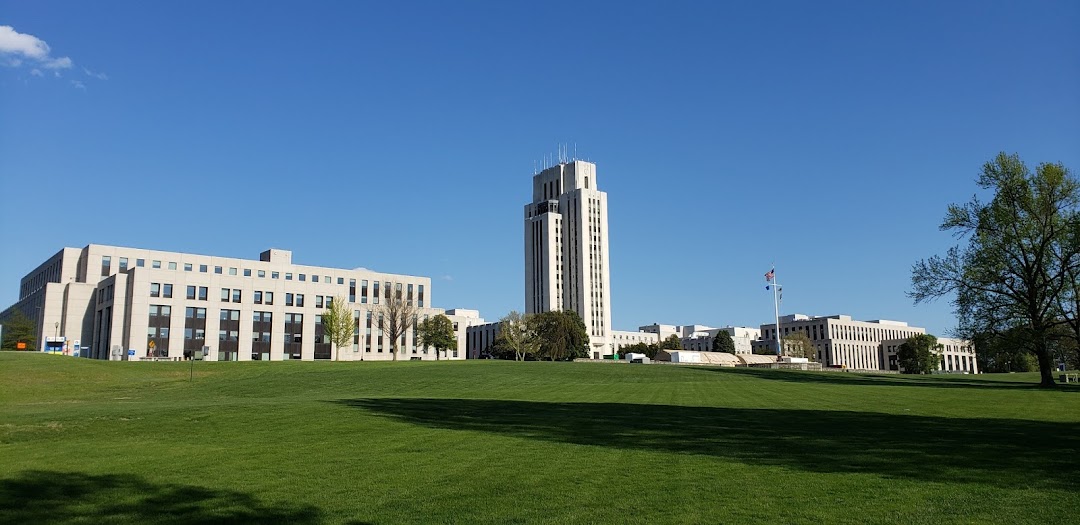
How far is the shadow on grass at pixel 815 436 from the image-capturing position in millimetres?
12820

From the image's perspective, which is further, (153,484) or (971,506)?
(153,484)

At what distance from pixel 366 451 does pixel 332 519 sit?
6.03 m

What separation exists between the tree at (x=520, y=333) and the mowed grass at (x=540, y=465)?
113 metres

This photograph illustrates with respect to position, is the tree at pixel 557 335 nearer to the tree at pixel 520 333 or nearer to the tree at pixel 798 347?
the tree at pixel 520 333

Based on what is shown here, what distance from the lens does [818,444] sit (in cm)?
1590

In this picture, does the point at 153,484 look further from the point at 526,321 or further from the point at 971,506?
the point at 526,321

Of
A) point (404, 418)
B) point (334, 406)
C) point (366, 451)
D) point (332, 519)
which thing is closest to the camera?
point (332, 519)

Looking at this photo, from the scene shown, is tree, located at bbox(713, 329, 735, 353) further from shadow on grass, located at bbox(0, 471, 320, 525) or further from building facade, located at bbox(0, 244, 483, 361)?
shadow on grass, located at bbox(0, 471, 320, 525)

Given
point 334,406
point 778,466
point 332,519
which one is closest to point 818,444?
point 778,466

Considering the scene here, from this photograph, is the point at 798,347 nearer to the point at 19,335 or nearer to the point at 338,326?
the point at 338,326

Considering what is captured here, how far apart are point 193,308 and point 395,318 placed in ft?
101

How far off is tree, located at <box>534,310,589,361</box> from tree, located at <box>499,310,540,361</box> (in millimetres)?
1132

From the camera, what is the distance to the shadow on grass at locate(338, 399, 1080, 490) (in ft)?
42.1

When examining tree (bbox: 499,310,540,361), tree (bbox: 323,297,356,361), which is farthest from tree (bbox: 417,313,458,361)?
tree (bbox: 323,297,356,361)
